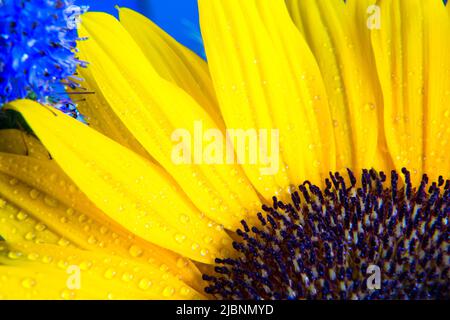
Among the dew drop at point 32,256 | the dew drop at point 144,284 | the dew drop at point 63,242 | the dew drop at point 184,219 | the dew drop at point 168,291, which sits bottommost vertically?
the dew drop at point 168,291

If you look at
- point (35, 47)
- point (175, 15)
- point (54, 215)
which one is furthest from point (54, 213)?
point (175, 15)

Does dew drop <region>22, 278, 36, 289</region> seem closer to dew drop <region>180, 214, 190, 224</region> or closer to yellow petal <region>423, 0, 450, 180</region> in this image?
dew drop <region>180, 214, 190, 224</region>

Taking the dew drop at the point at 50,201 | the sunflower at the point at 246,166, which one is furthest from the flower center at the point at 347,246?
the dew drop at the point at 50,201

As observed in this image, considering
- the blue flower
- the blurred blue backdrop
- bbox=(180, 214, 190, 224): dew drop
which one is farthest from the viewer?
the blurred blue backdrop

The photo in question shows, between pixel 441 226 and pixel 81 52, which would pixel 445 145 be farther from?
pixel 81 52

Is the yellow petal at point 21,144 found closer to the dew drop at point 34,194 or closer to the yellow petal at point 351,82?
the dew drop at point 34,194

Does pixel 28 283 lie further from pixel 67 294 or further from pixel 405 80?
pixel 405 80

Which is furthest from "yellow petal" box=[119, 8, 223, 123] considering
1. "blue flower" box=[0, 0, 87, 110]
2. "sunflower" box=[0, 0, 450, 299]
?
"blue flower" box=[0, 0, 87, 110]
